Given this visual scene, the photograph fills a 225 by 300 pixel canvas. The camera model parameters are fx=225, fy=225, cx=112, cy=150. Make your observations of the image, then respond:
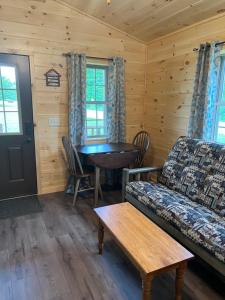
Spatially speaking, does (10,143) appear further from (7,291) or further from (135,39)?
(135,39)

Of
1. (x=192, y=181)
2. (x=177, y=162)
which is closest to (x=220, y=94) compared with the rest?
(x=177, y=162)

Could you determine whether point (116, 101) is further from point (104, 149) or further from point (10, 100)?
point (10, 100)

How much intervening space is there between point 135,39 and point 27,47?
5.66 ft

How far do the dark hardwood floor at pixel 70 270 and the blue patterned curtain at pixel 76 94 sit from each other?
4.52 ft

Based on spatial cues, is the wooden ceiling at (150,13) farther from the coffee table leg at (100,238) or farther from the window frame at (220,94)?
the coffee table leg at (100,238)

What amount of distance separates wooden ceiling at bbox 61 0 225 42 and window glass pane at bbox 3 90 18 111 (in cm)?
146

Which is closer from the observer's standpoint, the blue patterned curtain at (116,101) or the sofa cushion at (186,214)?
the sofa cushion at (186,214)

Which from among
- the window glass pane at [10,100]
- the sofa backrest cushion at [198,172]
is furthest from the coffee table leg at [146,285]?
the window glass pane at [10,100]

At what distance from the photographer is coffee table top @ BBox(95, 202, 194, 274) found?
1392 mm

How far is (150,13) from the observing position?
2877mm

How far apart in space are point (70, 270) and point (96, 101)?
2.51 meters

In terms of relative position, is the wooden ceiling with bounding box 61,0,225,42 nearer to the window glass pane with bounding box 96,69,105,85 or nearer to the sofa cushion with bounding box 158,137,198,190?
the window glass pane with bounding box 96,69,105,85

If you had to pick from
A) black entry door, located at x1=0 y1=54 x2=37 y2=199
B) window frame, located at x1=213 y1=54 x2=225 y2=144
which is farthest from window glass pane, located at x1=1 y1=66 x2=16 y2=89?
window frame, located at x1=213 y1=54 x2=225 y2=144

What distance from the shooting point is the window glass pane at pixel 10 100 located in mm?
3025
